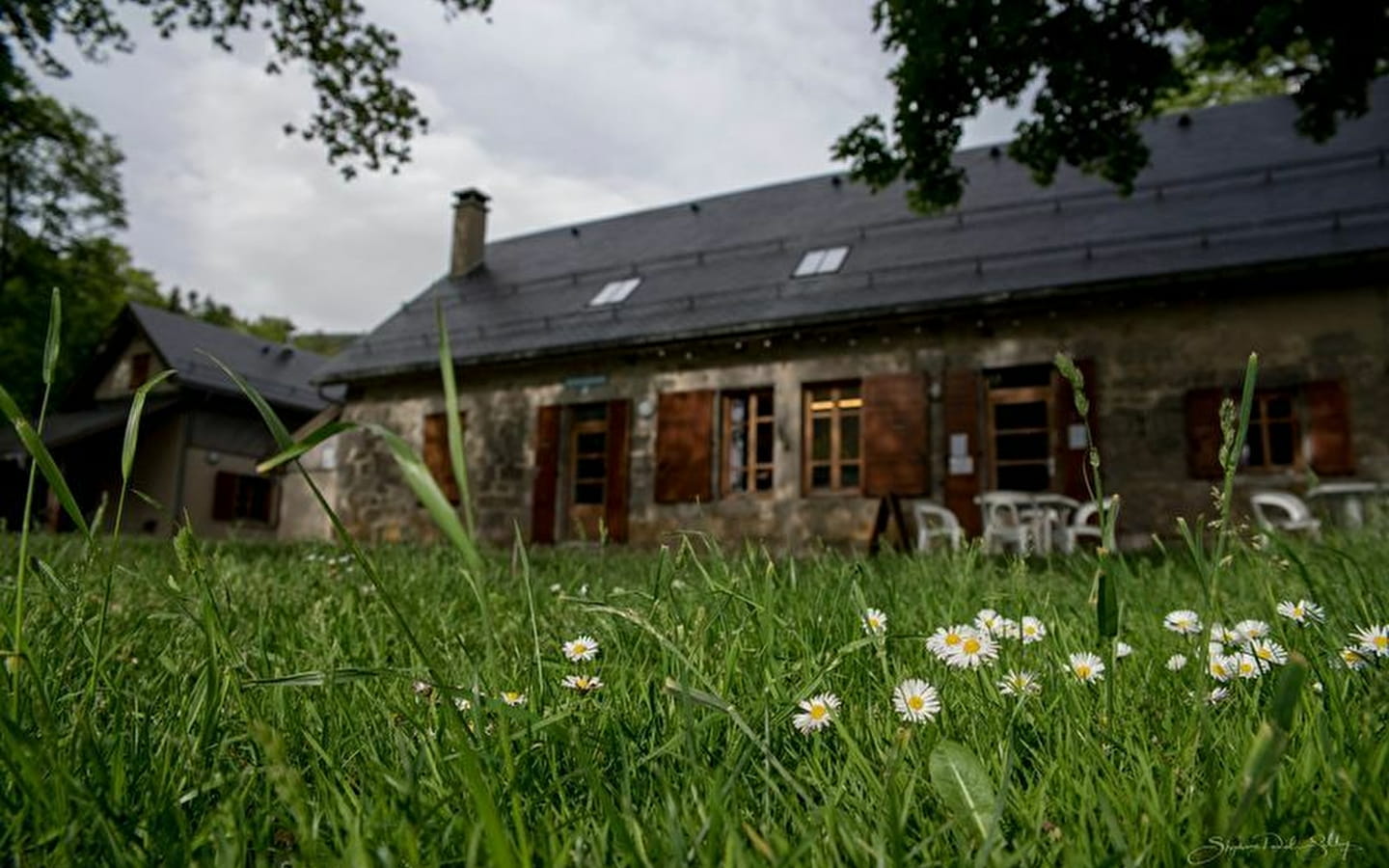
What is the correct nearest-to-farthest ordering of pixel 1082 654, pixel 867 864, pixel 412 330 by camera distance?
pixel 867 864 → pixel 1082 654 → pixel 412 330

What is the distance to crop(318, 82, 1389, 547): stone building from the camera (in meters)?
10.4

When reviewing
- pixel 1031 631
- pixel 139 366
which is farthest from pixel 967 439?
pixel 139 366

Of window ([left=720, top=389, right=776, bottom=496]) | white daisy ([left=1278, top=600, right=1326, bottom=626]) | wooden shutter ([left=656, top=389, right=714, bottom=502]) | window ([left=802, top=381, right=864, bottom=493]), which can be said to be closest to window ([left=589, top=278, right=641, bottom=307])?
wooden shutter ([left=656, top=389, right=714, bottom=502])

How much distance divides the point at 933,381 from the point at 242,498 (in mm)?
18212

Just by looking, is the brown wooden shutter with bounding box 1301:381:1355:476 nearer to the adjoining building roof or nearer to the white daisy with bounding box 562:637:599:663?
the white daisy with bounding box 562:637:599:663

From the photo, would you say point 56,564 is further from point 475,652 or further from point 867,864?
point 867,864

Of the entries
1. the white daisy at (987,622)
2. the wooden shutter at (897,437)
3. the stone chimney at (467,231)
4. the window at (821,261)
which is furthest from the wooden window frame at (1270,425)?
the stone chimney at (467,231)

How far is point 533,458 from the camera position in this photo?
1478cm

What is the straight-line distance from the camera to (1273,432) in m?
10.6

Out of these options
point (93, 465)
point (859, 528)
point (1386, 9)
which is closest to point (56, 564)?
point (1386, 9)

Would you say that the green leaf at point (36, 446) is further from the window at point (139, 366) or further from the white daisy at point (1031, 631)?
the window at point (139, 366)

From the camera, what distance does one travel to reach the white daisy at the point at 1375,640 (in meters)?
1.27

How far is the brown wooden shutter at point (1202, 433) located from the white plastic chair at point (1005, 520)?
1903 millimetres

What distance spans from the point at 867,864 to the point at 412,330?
697 inches
